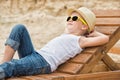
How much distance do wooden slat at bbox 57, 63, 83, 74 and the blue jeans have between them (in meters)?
0.15

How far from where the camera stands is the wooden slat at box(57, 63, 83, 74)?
3375 millimetres

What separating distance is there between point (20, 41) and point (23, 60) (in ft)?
0.70

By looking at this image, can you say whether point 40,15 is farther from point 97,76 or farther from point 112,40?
point 97,76

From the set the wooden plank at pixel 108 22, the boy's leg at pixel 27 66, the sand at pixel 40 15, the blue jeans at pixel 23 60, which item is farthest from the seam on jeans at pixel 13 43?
the sand at pixel 40 15

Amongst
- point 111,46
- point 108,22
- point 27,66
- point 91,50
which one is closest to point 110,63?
point 111,46

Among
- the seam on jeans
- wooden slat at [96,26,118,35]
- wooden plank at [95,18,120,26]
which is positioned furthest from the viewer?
wooden plank at [95,18,120,26]

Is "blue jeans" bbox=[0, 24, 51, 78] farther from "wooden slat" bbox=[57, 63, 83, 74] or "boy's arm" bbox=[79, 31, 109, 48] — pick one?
"boy's arm" bbox=[79, 31, 109, 48]

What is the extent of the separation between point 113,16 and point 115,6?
4126 mm

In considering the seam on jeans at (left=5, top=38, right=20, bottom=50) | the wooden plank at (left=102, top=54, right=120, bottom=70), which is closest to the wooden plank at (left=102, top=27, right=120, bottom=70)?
the wooden plank at (left=102, top=54, right=120, bottom=70)

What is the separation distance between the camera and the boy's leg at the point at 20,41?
3.44m

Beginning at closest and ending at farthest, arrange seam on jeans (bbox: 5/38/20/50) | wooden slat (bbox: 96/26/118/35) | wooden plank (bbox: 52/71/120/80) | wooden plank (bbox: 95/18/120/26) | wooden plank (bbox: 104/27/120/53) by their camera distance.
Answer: wooden plank (bbox: 52/71/120/80) → seam on jeans (bbox: 5/38/20/50) → wooden plank (bbox: 104/27/120/53) → wooden slat (bbox: 96/26/118/35) → wooden plank (bbox: 95/18/120/26)

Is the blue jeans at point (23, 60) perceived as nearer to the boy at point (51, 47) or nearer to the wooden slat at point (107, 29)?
the boy at point (51, 47)

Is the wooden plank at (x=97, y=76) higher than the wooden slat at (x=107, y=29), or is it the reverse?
the wooden slat at (x=107, y=29)

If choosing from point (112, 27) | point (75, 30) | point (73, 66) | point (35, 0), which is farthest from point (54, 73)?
point (35, 0)
